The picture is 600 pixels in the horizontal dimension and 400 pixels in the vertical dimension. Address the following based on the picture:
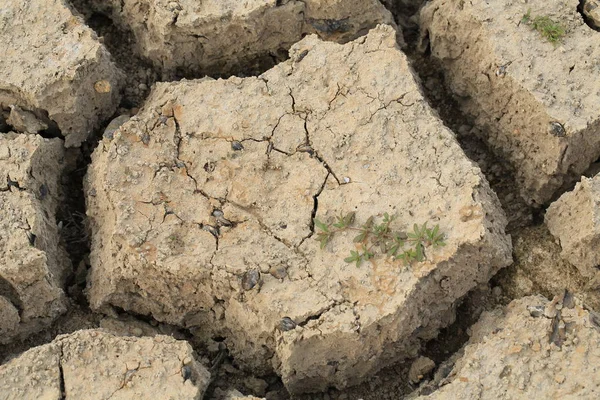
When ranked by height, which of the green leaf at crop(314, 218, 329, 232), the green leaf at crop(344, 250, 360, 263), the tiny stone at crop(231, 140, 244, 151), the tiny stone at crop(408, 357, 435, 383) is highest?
the tiny stone at crop(231, 140, 244, 151)

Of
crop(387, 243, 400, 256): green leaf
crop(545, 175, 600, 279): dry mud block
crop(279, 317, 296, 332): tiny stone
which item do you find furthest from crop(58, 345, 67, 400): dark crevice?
crop(545, 175, 600, 279): dry mud block

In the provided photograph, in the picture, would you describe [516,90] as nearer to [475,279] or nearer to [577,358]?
[475,279]

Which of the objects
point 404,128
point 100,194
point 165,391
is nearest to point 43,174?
point 100,194

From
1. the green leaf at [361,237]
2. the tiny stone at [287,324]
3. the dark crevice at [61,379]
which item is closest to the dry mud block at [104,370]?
the dark crevice at [61,379]

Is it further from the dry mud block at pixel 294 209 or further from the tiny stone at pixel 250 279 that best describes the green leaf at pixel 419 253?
the tiny stone at pixel 250 279

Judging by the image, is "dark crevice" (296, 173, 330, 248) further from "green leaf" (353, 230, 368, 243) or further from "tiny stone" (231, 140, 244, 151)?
"tiny stone" (231, 140, 244, 151)
